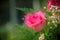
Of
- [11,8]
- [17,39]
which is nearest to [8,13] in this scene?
[11,8]

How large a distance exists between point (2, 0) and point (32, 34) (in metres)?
1.43

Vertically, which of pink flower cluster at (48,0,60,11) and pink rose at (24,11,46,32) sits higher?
pink flower cluster at (48,0,60,11)

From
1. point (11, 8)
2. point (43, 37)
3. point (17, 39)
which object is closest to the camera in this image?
point (43, 37)

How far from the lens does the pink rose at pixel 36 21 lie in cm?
56

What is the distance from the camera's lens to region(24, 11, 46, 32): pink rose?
22.2 inches

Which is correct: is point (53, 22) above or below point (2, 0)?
above

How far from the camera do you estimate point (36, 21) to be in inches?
22.6

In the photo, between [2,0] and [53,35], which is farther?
[2,0]

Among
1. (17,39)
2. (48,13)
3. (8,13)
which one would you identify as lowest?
(8,13)

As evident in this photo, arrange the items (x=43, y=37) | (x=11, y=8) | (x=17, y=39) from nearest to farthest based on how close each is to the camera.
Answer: (x=43, y=37), (x=17, y=39), (x=11, y=8)

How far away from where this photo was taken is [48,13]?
582mm

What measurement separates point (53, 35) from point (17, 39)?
0.45 ft

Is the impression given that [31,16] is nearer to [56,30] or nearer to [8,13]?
[56,30]

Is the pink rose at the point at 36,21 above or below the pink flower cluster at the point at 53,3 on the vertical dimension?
below
